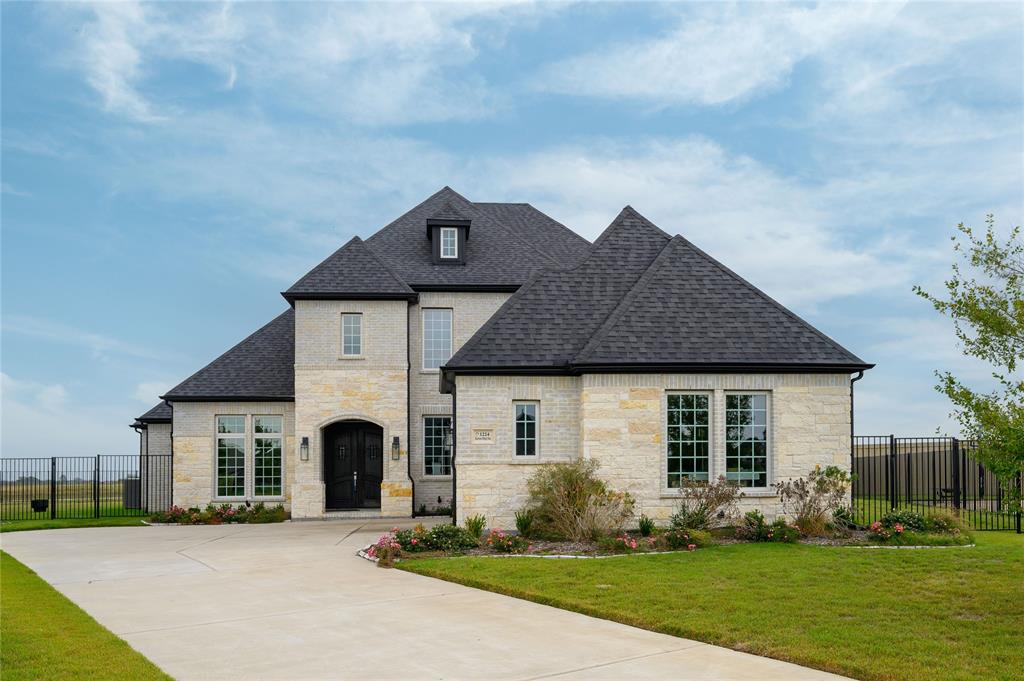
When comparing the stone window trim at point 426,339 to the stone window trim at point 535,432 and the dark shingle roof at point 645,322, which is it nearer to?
the dark shingle roof at point 645,322

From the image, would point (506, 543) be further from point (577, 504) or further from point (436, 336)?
point (436, 336)

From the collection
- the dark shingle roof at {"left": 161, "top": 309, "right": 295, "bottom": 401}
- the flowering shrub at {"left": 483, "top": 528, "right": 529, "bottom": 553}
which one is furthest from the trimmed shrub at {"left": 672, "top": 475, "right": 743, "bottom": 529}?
the dark shingle roof at {"left": 161, "top": 309, "right": 295, "bottom": 401}

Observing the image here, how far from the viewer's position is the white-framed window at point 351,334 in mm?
24516

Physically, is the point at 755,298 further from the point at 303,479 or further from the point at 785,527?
the point at 303,479

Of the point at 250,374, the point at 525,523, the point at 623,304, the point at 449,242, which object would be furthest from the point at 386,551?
the point at 449,242

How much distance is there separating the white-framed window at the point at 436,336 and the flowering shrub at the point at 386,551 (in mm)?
10348

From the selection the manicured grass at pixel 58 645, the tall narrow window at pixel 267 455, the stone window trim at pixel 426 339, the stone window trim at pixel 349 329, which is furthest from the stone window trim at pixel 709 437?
the tall narrow window at pixel 267 455

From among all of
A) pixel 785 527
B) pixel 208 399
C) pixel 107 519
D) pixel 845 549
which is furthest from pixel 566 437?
pixel 107 519

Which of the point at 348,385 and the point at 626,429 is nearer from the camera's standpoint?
the point at 626,429

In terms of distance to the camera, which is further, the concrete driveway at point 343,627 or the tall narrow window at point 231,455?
the tall narrow window at point 231,455

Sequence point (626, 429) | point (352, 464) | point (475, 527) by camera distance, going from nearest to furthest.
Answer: point (475, 527), point (626, 429), point (352, 464)

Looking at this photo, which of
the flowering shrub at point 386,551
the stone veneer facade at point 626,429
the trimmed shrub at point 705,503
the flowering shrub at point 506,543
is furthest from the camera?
the stone veneer facade at point 626,429

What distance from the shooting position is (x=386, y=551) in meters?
14.6

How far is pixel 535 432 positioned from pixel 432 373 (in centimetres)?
826
